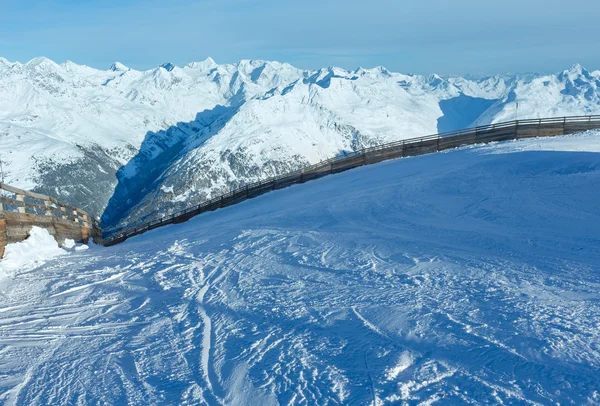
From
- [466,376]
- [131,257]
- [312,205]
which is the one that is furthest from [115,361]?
[312,205]

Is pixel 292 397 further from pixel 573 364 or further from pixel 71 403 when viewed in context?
pixel 573 364

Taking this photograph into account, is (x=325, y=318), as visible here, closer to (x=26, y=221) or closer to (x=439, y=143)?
(x=26, y=221)

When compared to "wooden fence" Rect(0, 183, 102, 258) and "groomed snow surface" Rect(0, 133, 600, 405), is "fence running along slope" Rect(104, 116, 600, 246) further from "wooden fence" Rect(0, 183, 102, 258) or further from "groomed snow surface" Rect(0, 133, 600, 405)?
"groomed snow surface" Rect(0, 133, 600, 405)

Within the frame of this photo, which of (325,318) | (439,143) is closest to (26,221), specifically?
(325,318)

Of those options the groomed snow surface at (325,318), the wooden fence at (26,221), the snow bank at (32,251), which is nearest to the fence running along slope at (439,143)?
the wooden fence at (26,221)

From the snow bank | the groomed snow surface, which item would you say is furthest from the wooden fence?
the groomed snow surface

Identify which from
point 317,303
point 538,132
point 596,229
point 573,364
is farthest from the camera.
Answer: point 538,132

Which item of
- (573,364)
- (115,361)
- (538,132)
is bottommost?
(538,132)

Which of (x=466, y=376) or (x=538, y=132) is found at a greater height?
(x=466, y=376)
